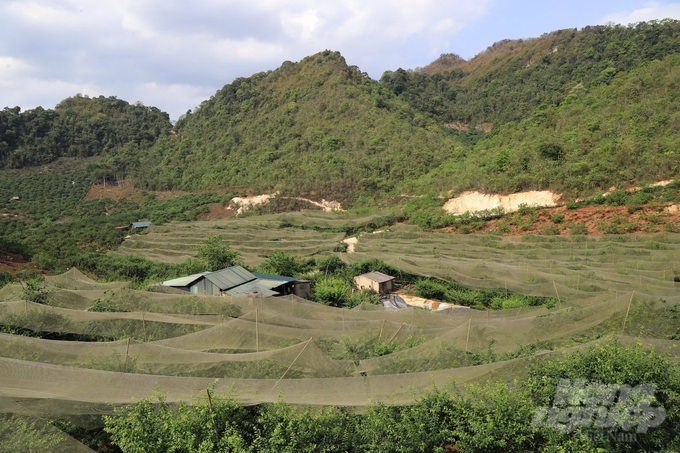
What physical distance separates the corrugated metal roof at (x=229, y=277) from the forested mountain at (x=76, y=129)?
213 feet

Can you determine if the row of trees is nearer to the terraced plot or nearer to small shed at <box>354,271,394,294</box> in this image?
small shed at <box>354,271,394,294</box>

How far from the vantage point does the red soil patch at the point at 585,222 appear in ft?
60.7

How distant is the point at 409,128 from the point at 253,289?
41193 millimetres

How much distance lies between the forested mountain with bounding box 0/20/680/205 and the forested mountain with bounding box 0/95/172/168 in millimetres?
246

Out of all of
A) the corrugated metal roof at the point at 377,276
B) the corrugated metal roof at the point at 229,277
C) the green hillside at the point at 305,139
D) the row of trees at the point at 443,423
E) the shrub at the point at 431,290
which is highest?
the green hillside at the point at 305,139

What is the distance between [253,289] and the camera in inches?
556

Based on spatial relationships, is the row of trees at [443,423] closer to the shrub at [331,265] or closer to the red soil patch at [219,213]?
the shrub at [331,265]

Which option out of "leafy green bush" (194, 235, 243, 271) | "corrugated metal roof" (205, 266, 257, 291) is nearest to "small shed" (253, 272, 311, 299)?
"corrugated metal roof" (205, 266, 257, 291)

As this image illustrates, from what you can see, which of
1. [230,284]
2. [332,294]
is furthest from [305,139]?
[230,284]

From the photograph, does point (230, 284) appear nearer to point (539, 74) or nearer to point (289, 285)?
point (289, 285)

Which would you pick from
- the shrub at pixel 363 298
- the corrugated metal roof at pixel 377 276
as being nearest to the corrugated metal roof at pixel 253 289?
the shrub at pixel 363 298

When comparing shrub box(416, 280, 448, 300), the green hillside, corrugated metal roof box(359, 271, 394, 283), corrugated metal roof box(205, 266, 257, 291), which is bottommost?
shrub box(416, 280, 448, 300)

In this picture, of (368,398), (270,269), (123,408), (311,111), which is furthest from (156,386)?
(311,111)

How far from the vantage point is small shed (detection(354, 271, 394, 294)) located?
16344 mm
